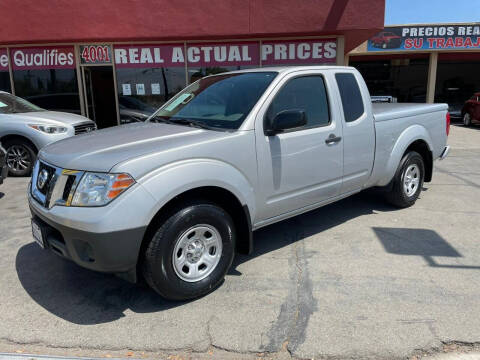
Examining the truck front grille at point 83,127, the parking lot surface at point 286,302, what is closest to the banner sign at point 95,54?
the truck front grille at point 83,127

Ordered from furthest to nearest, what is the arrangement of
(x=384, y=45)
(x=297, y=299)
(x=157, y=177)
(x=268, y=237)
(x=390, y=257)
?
(x=384, y=45) → (x=268, y=237) → (x=390, y=257) → (x=297, y=299) → (x=157, y=177)

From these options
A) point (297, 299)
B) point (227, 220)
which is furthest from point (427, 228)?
point (227, 220)

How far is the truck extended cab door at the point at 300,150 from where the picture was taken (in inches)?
141

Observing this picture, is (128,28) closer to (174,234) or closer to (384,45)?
(174,234)

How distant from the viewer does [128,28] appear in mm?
10445

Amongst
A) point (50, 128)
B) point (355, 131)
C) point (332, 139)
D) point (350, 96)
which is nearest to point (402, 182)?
point (355, 131)

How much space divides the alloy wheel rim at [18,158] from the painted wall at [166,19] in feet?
14.1

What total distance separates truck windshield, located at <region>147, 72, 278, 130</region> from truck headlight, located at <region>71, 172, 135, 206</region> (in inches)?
44.0

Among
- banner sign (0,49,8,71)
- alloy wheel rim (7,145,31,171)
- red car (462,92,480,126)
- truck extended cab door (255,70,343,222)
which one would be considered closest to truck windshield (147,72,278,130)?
truck extended cab door (255,70,343,222)

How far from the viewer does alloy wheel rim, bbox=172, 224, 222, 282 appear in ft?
10.1

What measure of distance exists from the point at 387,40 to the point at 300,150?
56.7 ft

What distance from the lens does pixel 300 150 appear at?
12.5ft

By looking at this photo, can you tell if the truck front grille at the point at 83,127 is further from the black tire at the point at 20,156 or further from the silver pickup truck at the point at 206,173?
the silver pickup truck at the point at 206,173

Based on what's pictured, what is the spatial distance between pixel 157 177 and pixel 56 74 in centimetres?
1046
